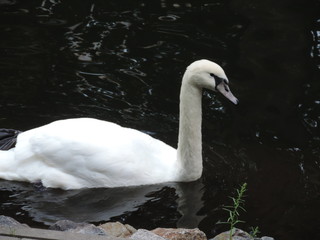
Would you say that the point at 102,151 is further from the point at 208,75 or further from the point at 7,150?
the point at 208,75

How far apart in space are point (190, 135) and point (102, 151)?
3.02 feet

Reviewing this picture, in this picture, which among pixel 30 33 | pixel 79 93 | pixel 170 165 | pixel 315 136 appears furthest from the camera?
pixel 30 33

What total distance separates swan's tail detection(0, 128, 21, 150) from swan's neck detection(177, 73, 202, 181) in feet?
5.42

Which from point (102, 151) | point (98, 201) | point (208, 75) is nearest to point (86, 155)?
point (102, 151)

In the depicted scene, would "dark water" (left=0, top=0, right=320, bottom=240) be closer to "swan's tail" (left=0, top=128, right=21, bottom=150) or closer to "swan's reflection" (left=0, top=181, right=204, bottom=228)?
"swan's reflection" (left=0, top=181, right=204, bottom=228)

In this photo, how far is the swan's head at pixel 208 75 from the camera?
7430 mm

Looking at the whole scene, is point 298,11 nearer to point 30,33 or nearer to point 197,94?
point 30,33

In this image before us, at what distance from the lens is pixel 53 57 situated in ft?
33.7

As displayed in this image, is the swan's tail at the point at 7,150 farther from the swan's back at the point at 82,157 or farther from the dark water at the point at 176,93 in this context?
the dark water at the point at 176,93

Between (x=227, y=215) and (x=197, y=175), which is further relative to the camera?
(x=197, y=175)

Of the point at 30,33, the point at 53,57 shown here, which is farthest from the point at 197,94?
the point at 30,33

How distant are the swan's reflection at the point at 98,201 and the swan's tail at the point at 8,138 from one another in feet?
1.30

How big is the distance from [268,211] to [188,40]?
4.30m

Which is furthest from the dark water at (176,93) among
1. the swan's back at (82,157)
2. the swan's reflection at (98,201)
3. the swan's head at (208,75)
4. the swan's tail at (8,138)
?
the swan's head at (208,75)
